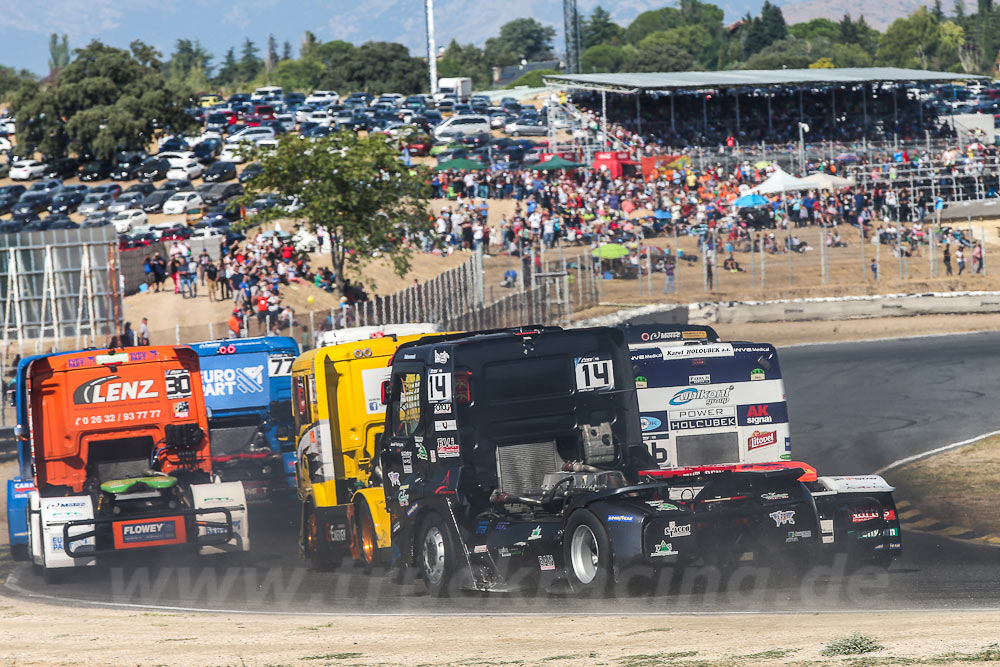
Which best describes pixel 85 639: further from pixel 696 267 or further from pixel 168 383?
pixel 696 267

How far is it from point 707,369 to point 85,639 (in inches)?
311

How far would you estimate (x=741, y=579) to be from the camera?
44.8ft

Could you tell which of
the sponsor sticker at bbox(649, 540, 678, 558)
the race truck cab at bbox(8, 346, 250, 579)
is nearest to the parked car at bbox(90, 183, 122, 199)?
the race truck cab at bbox(8, 346, 250, 579)

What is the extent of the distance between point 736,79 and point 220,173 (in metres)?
30.3

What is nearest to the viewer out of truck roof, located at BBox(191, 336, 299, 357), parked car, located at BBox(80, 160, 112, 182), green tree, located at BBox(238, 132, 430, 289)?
truck roof, located at BBox(191, 336, 299, 357)

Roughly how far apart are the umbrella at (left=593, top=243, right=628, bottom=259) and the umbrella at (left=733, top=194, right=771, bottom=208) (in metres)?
7.85

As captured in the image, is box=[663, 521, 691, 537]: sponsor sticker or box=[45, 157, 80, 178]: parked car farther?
box=[45, 157, 80, 178]: parked car

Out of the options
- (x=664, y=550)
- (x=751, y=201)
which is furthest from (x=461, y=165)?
(x=664, y=550)

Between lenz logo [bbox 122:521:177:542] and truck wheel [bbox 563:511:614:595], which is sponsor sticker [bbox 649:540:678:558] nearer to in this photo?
truck wheel [bbox 563:511:614:595]

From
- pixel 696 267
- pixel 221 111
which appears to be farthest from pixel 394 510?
pixel 221 111

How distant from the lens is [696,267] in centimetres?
5000

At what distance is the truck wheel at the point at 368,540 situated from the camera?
16062 millimetres

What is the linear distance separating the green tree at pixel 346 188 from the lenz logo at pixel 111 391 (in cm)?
2426

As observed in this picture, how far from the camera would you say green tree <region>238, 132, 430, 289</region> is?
43.8 metres
